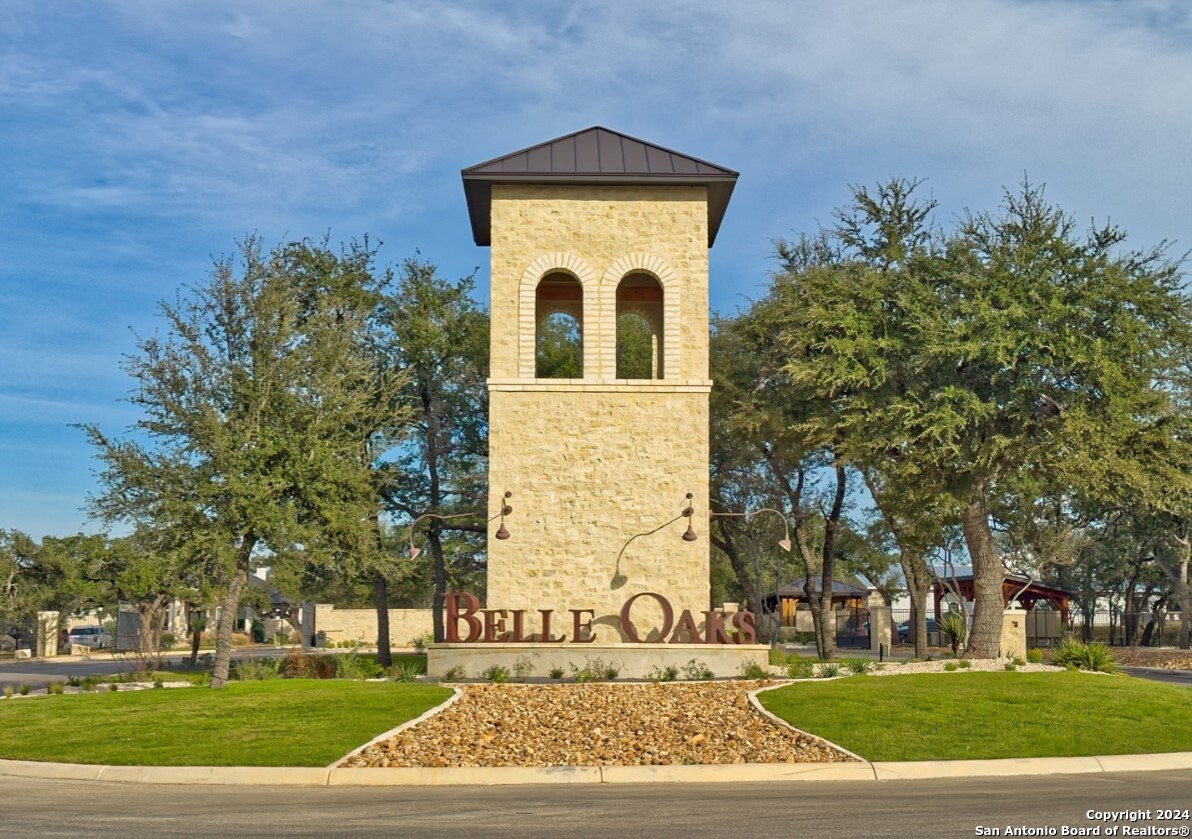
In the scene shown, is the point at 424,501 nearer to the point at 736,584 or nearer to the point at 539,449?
the point at 539,449

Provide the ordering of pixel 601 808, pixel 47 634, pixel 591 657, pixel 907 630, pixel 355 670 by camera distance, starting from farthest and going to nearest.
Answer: pixel 907 630, pixel 47 634, pixel 355 670, pixel 591 657, pixel 601 808

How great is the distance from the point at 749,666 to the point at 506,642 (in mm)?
5671

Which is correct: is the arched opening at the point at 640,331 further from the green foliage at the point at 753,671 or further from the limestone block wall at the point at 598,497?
the green foliage at the point at 753,671

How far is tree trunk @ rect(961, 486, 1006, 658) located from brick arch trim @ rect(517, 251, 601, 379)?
11.5 meters

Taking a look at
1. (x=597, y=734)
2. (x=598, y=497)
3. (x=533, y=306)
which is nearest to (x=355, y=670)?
(x=598, y=497)

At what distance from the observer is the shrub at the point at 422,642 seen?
5164cm

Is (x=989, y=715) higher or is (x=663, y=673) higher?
(x=989, y=715)

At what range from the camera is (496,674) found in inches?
1054

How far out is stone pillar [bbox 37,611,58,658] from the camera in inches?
2484

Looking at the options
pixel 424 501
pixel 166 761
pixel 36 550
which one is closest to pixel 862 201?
pixel 424 501

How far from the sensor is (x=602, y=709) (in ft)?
70.8

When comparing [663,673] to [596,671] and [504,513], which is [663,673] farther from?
[504,513]

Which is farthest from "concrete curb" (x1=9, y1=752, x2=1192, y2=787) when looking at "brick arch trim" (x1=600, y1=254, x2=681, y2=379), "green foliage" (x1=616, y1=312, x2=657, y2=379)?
"green foliage" (x1=616, y1=312, x2=657, y2=379)

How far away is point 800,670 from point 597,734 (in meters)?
10.4
